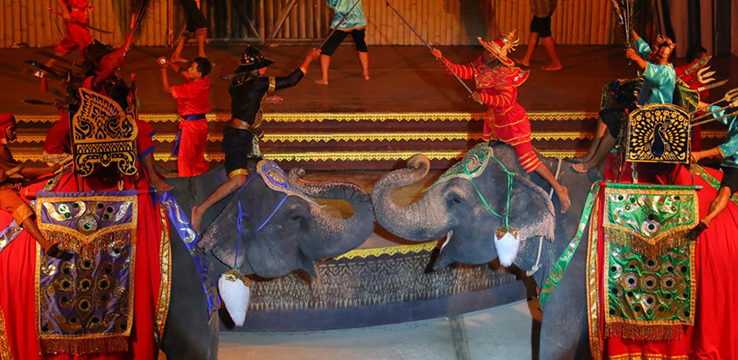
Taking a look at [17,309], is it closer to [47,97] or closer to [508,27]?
[47,97]

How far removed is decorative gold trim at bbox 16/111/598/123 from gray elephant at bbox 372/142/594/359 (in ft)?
10.8

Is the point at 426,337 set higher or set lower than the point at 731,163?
lower

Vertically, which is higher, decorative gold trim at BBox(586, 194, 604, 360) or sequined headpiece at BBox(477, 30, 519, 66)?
sequined headpiece at BBox(477, 30, 519, 66)

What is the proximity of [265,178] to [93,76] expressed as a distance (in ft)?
3.12

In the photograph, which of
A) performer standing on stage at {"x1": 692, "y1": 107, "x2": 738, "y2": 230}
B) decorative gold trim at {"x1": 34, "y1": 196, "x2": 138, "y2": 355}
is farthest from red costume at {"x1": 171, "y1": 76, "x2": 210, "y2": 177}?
performer standing on stage at {"x1": 692, "y1": 107, "x2": 738, "y2": 230}

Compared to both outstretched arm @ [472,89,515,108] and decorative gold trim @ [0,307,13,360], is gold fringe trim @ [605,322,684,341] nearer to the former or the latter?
outstretched arm @ [472,89,515,108]

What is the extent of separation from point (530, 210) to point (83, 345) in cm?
225

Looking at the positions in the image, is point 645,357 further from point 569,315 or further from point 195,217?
point 195,217

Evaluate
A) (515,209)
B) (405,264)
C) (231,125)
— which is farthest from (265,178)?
(405,264)

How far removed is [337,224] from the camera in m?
4.44

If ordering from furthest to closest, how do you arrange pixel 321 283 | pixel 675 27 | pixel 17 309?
pixel 675 27, pixel 321 283, pixel 17 309

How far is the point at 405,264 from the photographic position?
582 centimetres

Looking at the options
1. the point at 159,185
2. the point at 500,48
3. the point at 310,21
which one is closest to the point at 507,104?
the point at 500,48

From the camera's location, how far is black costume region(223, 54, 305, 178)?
14.6ft
